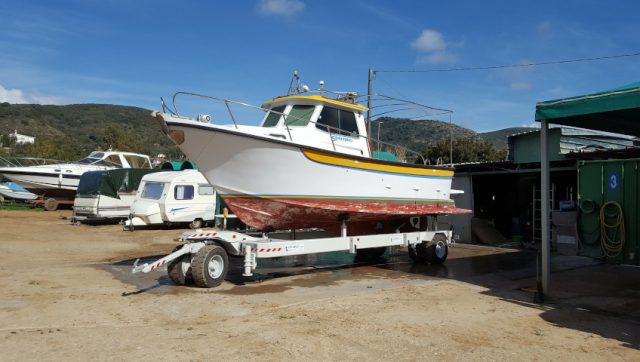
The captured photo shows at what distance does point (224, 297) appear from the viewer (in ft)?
22.5

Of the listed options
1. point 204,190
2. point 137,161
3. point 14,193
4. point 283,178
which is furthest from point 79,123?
point 283,178

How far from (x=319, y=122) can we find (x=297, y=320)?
493 cm

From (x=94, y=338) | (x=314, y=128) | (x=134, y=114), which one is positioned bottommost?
(x=94, y=338)

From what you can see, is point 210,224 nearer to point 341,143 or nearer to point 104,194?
point 104,194

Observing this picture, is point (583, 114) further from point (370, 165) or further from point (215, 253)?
point (215, 253)

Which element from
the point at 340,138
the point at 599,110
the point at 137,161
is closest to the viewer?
the point at 599,110

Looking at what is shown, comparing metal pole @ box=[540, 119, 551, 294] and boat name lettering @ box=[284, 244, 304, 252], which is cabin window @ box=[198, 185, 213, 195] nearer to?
boat name lettering @ box=[284, 244, 304, 252]

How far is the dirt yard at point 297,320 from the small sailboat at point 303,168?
4.18 feet

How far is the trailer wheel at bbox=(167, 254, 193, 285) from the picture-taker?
7.56 m

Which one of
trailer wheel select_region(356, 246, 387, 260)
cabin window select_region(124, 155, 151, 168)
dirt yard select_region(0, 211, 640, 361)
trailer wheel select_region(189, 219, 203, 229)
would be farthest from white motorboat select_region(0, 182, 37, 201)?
trailer wheel select_region(356, 246, 387, 260)

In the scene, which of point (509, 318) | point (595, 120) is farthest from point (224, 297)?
point (595, 120)

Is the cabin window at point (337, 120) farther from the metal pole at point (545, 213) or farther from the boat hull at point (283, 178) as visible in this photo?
the metal pole at point (545, 213)

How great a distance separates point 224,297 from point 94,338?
229 cm

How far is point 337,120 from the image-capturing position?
1004cm
